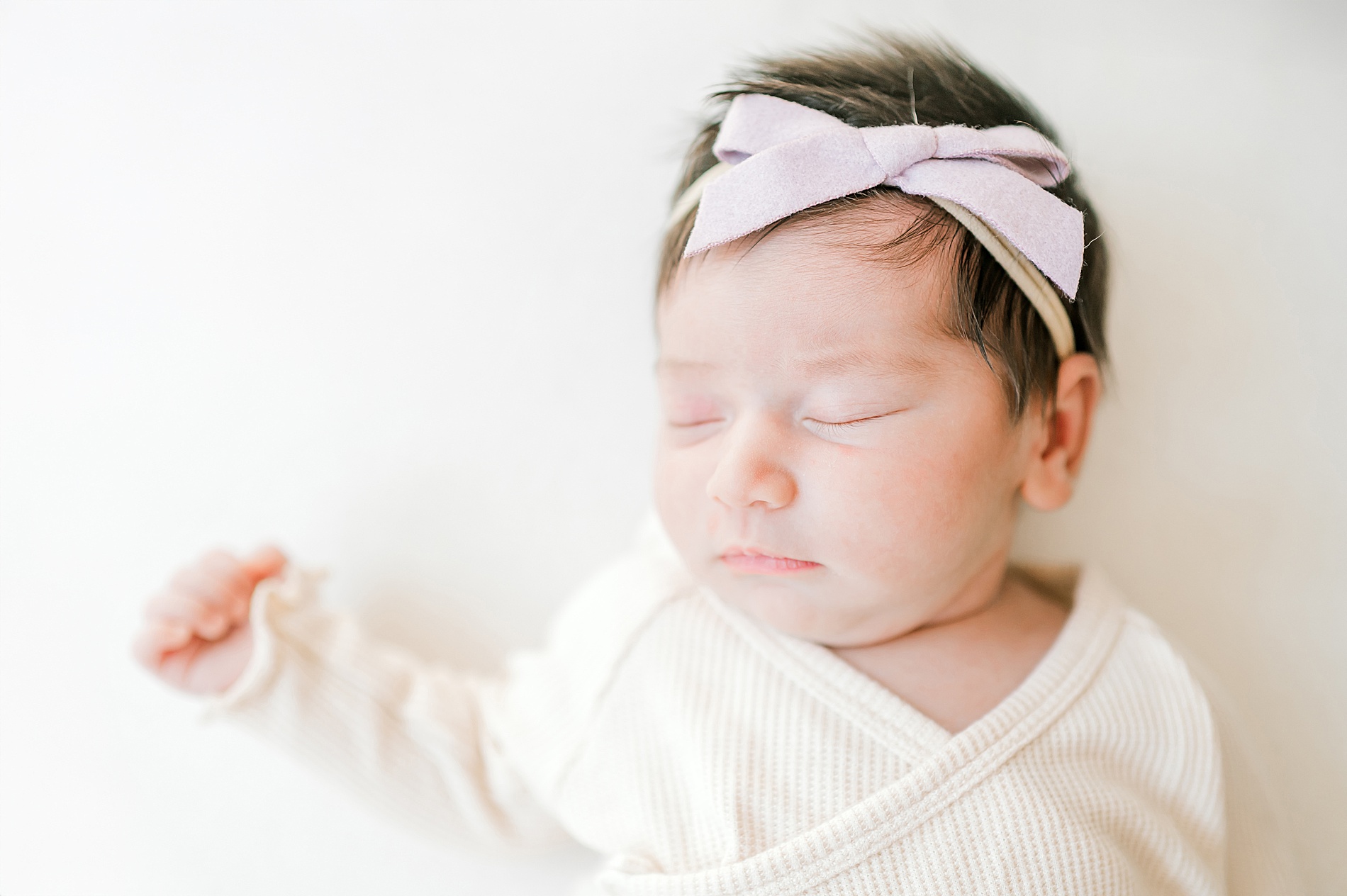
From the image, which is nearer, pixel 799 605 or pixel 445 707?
pixel 799 605

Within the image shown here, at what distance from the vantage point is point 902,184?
2.92 feet

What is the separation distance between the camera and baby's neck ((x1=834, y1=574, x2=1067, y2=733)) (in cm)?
100

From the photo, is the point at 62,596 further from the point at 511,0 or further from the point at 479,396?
the point at 511,0

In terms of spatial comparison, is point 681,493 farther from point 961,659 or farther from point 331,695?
point 331,695

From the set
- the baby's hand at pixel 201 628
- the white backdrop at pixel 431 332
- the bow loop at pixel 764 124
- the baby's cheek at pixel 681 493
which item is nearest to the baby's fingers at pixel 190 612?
the baby's hand at pixel 201 628

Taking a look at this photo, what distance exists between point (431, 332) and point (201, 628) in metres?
0.47

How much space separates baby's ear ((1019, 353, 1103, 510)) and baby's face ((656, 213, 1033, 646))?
8 centimetres

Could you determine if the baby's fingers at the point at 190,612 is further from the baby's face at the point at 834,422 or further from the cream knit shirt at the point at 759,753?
the baby's face at the point at 834,422

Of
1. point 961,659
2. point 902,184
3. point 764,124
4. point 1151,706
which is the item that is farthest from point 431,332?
point 1151,706

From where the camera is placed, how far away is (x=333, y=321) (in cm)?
127

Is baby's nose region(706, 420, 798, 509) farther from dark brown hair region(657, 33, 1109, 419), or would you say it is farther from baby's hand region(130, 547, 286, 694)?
baby's hand region(130, 547, 286, 694)

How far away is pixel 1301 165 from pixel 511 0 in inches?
42.8

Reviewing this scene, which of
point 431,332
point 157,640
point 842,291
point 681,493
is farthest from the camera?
point 431,332

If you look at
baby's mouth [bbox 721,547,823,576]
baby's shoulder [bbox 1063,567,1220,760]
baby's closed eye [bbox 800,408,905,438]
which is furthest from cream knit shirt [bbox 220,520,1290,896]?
baby's closed eye [bbox 800,408,905,438]
